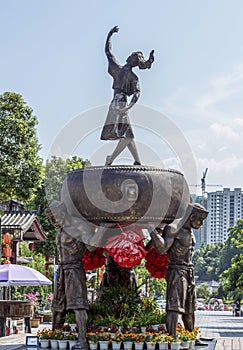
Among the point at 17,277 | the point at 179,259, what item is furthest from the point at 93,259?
the point at 17,277

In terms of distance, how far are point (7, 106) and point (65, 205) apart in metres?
9.46

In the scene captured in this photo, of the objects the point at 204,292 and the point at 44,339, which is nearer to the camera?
Result: the point at 44,339

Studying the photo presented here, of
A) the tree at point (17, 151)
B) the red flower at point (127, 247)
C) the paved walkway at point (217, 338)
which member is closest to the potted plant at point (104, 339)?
the red flower at point (127, 247)

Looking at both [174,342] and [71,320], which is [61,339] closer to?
[71,320]

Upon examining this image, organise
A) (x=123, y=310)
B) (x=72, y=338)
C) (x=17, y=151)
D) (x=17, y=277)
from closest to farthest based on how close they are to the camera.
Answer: (x=72, y=338) → (x=123, y=310) → (x=17, y=277) → (x=17, y=151)

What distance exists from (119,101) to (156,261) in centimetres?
253

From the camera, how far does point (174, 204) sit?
10.4m

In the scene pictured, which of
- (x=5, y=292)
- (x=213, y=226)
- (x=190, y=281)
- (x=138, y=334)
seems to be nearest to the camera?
(x=138, y=334)

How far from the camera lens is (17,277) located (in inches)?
707

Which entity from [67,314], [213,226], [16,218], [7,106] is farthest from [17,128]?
[213,226]

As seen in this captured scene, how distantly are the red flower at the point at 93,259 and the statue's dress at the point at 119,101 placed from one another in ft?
5.89

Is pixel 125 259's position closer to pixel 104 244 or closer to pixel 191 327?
pixel 104 244

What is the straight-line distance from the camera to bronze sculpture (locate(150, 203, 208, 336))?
33.1 feet

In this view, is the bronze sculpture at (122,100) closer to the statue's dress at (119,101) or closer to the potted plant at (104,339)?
the statue's dress at (119,101)
